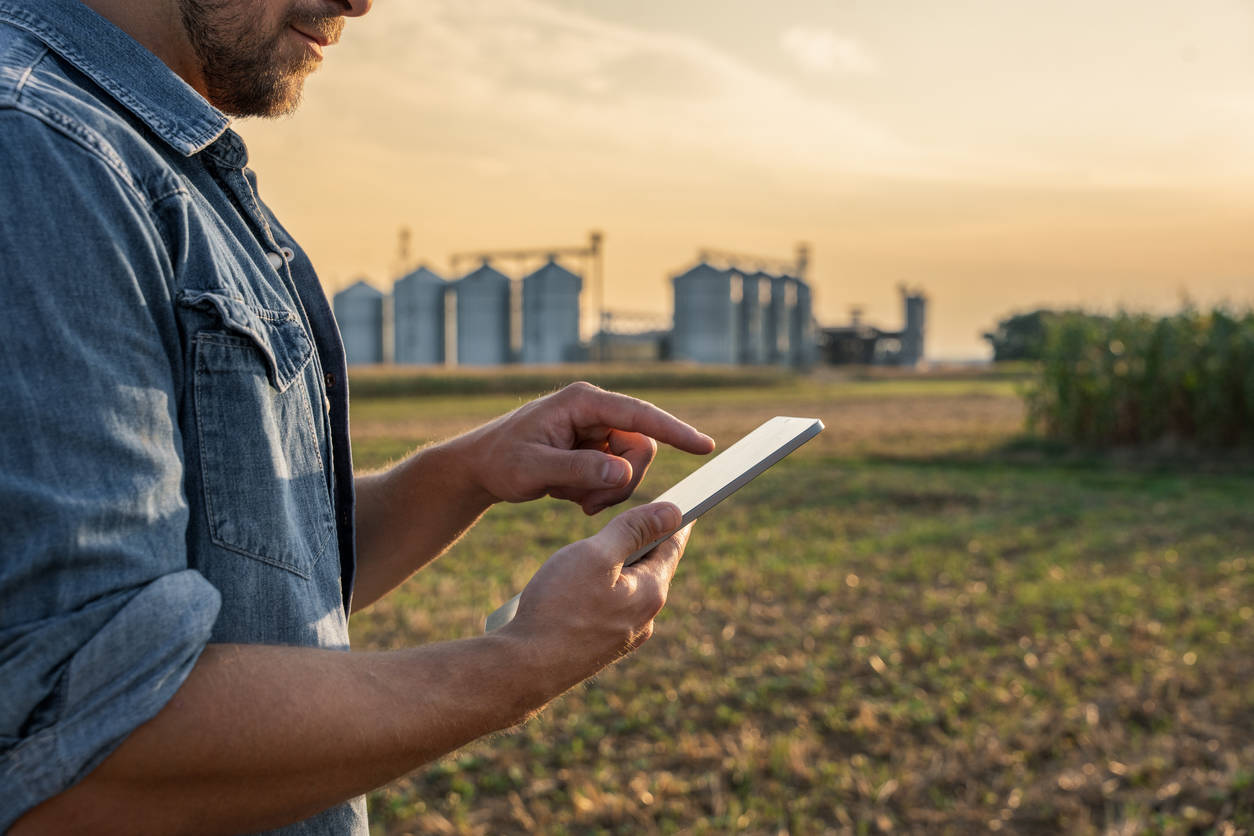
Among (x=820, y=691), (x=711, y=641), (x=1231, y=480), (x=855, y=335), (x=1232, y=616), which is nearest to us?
(x=820, y=691)

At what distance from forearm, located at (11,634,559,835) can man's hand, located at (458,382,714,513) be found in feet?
1.65

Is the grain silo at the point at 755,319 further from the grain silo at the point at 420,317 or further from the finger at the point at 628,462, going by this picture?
the finger at the point at 628,462

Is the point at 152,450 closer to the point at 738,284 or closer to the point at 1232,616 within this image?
the point at 1232,616

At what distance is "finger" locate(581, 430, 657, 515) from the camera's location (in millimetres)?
1492

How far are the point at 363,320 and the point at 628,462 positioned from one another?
3938 centimetres

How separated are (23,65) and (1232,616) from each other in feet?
19.4

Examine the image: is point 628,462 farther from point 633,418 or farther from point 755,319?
point 755,319

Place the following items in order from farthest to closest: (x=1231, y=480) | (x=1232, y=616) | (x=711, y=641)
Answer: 1. (x=1231, y=480)
2. (x=1232, y=616)
3. (x=711, y=641)

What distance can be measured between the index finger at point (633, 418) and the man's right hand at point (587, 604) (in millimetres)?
288

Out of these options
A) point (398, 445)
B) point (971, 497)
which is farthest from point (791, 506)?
point (398, 445)

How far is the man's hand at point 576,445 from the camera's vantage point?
1.47 meters

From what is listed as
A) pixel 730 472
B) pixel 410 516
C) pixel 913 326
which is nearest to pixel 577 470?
pixel 730 472

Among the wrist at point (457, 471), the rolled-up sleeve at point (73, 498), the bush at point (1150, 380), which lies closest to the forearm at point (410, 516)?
the wrist at point (457, 471)

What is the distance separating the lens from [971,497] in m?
9.30
